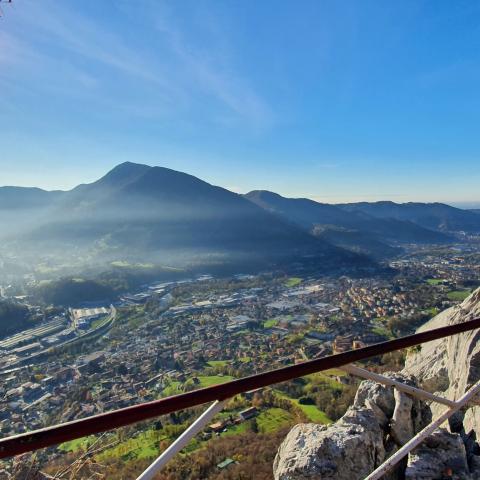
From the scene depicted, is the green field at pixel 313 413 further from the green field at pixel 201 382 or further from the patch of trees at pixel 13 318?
the patch of trees at pixel 13 318

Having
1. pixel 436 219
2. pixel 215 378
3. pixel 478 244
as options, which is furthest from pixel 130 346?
pixel 436 219

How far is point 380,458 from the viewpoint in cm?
262

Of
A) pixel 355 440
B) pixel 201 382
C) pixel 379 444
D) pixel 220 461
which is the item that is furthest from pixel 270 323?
pixel 355 440

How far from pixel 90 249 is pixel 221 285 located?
1623 inches

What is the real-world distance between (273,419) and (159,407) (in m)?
13.2

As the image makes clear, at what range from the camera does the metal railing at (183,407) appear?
0.70 metres

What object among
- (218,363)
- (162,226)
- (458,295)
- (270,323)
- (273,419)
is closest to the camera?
(273,419)

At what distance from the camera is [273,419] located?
1249 cm

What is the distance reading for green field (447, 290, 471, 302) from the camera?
1320 inches

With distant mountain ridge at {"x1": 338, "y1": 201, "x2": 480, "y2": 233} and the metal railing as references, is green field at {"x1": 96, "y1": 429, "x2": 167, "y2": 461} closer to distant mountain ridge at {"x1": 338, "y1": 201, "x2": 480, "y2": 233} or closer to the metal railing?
the metal railing

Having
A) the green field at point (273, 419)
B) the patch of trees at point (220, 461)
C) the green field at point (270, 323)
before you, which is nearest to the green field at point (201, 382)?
the green field at point (273, 419)

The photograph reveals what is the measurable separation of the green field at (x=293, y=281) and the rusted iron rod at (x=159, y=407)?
52.5 meters

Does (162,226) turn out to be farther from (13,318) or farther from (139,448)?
(139,448)

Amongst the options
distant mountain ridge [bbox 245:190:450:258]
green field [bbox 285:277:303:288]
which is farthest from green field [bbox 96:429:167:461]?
distant mountain ridge [bbox 245:190:450:258]
